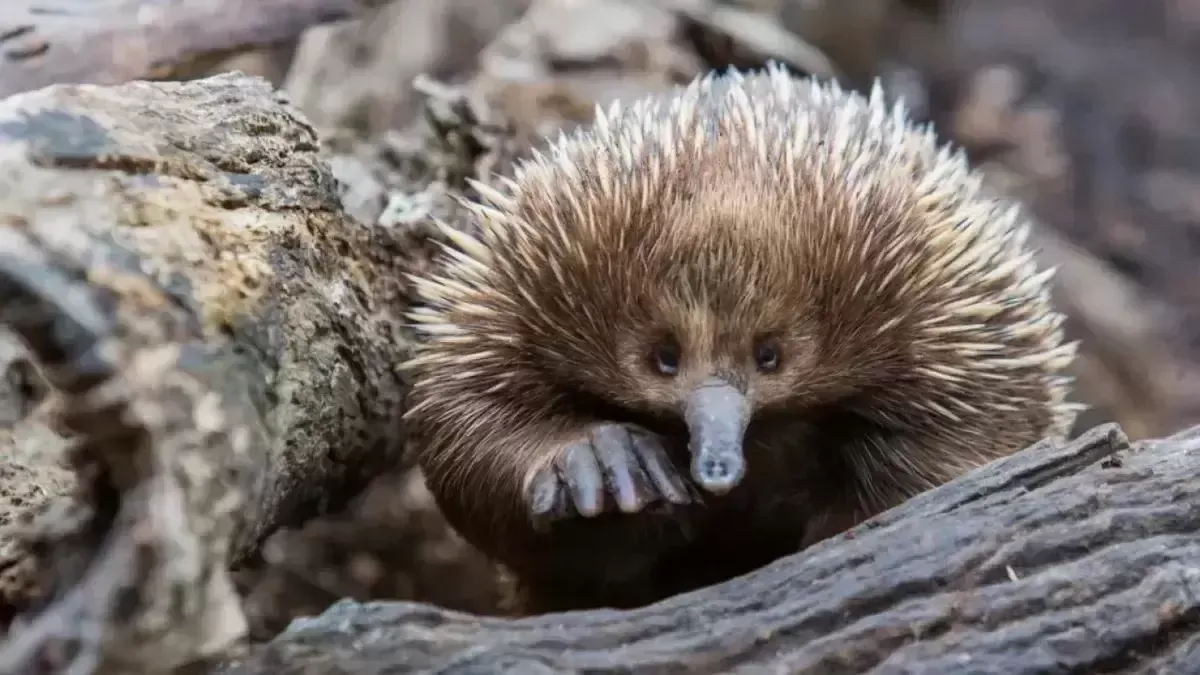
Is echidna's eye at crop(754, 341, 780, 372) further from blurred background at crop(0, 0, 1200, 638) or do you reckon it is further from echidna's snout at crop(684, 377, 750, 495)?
blurred background at crop(0, 0, 1200, 638)

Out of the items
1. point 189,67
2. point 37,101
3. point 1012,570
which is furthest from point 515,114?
point 1012,570

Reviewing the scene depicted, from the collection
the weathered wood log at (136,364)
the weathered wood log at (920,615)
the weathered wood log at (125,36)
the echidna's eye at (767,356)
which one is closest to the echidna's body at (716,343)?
the echidna's eye at (767,356)

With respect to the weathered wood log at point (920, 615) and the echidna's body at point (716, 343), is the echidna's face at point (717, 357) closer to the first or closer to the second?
the echidna's body at point (716, 343)

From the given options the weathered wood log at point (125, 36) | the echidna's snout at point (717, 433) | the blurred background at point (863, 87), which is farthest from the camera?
the blurred background at point (863, 87)

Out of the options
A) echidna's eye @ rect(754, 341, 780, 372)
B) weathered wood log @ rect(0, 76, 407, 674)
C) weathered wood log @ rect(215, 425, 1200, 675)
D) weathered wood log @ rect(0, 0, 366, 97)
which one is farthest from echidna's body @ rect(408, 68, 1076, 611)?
weathered wood log @ rect(0, 0, 366, 97)

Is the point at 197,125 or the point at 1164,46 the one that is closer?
the point at 197,125

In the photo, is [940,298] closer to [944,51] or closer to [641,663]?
[641,663]
